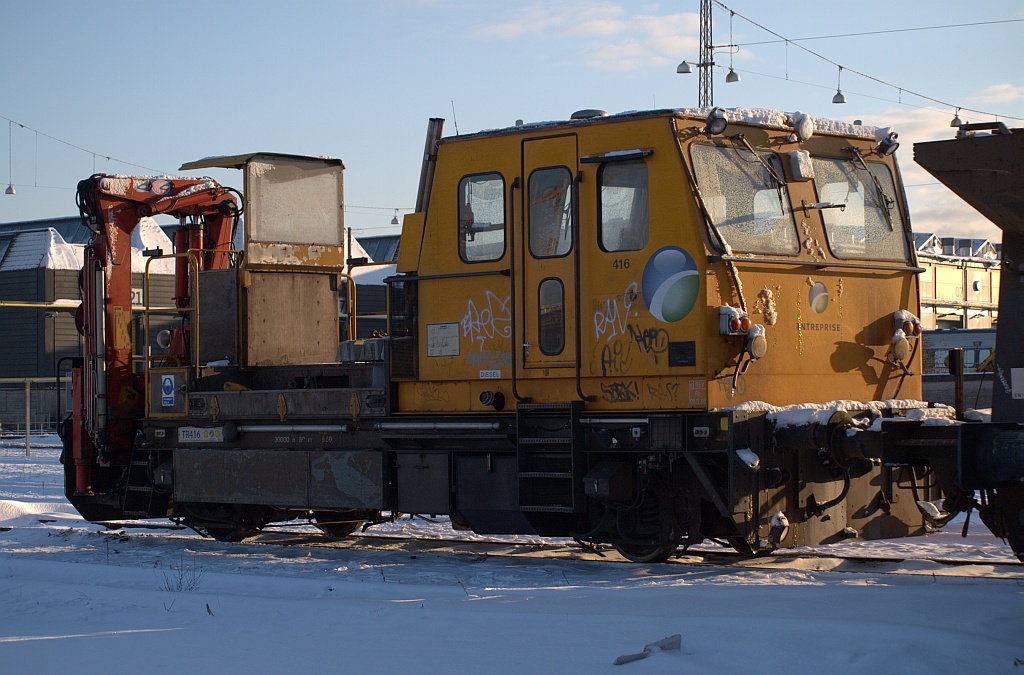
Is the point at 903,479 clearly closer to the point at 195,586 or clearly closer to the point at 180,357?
the point at 195,586

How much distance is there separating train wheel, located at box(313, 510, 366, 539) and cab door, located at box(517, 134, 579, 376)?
3.70 meters

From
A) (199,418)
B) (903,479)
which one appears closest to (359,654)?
(903,479)

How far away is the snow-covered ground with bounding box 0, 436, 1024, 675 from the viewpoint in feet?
18.4

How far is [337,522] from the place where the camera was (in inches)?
469

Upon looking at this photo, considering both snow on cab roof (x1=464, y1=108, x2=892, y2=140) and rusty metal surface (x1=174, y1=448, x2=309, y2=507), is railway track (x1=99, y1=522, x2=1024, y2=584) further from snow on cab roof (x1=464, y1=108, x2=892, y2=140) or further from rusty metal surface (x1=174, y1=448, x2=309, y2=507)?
snow on cab roof (x1=464, y1=108, x2=892, y2=140)

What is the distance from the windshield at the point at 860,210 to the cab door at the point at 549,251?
2.04 m

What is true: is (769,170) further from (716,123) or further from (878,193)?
(878,193)

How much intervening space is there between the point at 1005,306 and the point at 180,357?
864 centimetres

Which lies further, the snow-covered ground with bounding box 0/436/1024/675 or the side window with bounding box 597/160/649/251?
the side window with bounding box 597/160/649/251

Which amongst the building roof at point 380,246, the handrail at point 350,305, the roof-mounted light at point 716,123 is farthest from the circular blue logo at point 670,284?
the building roof at point 380,246

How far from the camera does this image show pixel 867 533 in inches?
354

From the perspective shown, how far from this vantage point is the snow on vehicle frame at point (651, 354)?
8.43m

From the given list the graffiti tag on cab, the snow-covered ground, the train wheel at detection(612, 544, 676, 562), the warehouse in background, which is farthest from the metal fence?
the train wheel at detection(612, 544, 676, 562)

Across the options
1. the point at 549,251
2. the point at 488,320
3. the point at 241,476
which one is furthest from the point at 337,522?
the point at 549,251
